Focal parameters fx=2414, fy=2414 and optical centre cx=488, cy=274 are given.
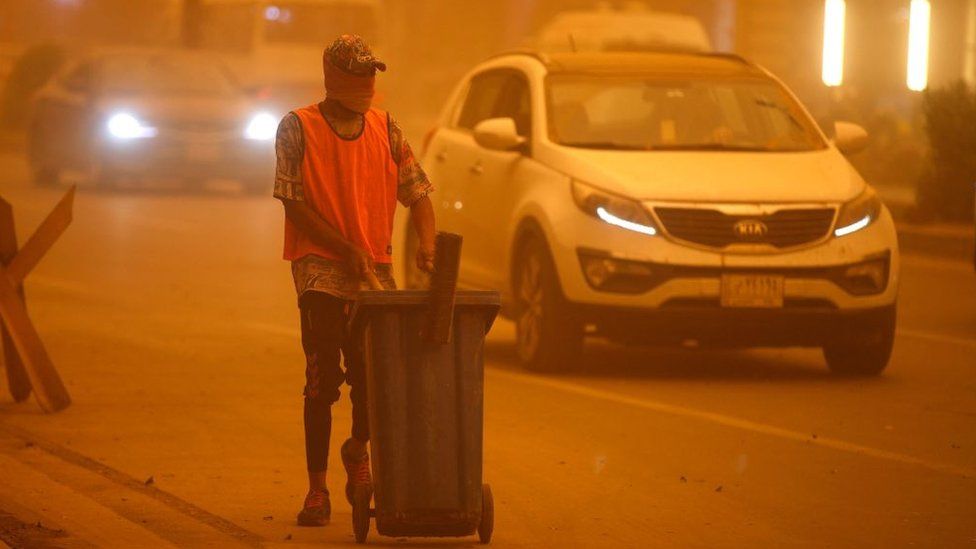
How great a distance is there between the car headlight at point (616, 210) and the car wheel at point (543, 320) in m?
0.35

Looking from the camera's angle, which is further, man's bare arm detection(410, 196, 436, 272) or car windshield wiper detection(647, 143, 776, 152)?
car windshield wiper detection(647, 143, 776, 152)

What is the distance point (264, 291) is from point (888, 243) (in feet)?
18.1

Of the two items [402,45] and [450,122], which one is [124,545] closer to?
[450,122]

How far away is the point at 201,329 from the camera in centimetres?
1435

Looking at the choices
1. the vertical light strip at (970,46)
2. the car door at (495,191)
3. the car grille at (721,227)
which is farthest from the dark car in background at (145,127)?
the car grille at (721,227)

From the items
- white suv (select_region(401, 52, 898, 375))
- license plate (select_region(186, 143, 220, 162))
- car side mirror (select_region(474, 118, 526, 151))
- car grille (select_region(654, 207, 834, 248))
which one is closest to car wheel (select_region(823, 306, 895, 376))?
white suv (select_region(401, 52, 898, 375))

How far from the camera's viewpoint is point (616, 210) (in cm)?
1221

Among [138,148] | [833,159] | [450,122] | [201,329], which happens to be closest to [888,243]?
[833,159]

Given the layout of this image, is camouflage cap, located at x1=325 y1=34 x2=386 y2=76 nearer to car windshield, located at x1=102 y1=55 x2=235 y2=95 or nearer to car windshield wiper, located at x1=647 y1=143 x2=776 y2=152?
car windshield wiper, located at x1=647 y1=143 x2=776 y2=152

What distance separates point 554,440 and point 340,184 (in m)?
2.61

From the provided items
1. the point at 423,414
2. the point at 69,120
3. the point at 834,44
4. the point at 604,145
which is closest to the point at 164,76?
the point at 69,120

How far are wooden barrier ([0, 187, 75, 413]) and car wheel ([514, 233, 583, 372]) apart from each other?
2641 mm

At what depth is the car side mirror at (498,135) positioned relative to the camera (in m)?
13.0

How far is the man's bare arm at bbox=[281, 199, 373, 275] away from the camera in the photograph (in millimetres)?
7840
